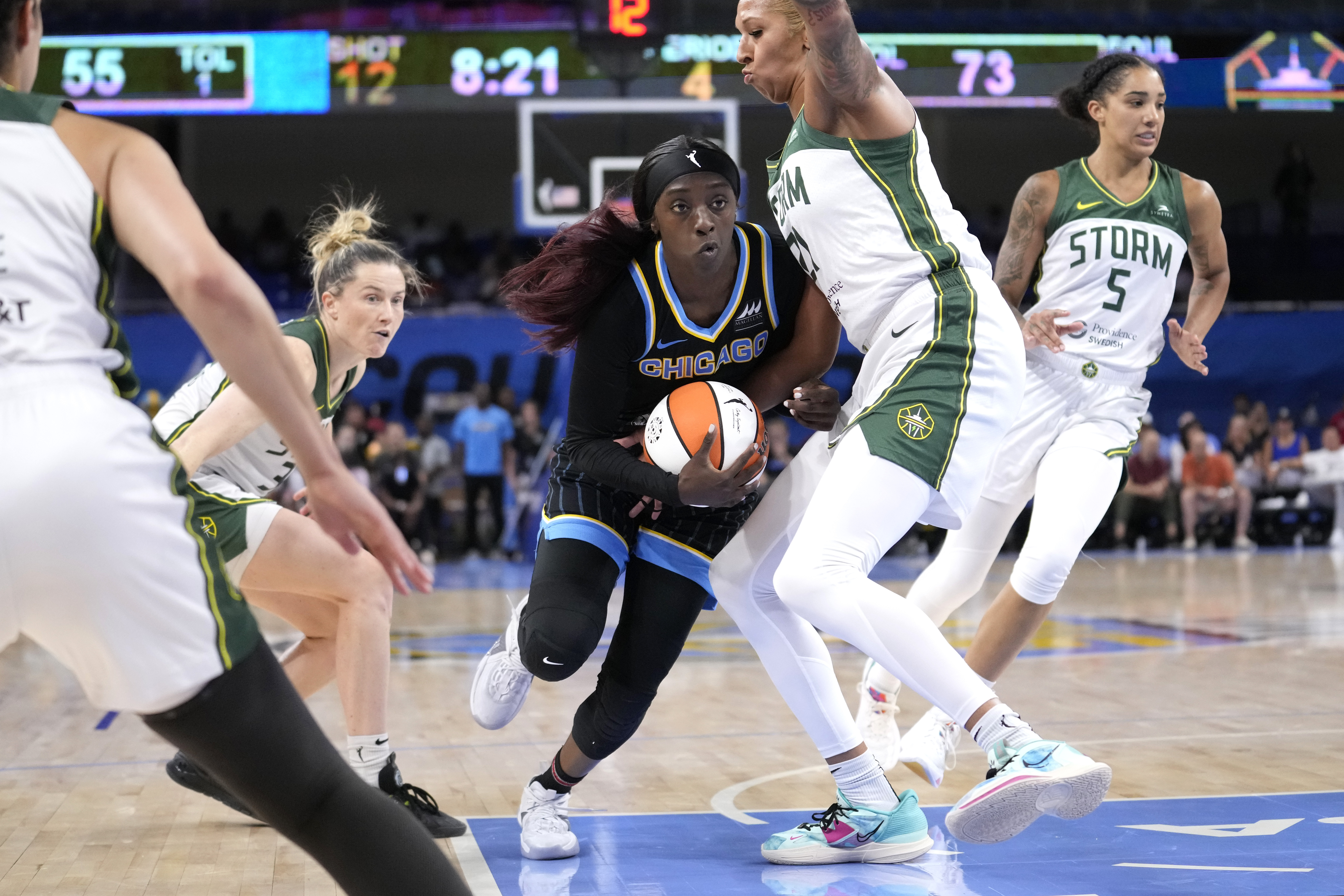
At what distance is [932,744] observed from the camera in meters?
4.16

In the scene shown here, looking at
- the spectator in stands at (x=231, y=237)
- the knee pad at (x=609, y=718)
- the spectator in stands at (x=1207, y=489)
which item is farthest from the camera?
the spectator in stands at (x=231, y=237)

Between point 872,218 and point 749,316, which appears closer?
point 872,218

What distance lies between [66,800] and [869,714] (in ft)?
8.80

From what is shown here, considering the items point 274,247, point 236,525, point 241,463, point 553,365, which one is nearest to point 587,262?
point 236,525

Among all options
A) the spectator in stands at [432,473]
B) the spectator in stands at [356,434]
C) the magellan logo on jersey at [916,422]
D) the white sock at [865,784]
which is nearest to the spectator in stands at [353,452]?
the spectator in stands at [356,434]

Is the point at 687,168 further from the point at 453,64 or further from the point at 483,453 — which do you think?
the point at 483,453

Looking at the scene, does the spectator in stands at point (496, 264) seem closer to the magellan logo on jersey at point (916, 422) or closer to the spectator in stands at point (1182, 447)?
the spectator in stands at point (1182, 447)

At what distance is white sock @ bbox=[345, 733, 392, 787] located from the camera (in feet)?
12.7

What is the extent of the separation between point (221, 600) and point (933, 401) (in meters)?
1.91

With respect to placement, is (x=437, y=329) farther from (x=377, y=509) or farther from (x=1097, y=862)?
(x=377, y=509)

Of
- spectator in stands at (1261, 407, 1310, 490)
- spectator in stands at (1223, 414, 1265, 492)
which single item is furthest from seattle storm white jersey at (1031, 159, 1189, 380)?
spectator in stands at (1261, 407, 1310, 490)

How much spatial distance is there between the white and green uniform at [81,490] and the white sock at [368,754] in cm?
201

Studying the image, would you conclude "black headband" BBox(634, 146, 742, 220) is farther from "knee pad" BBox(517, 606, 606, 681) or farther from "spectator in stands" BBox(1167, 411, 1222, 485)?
"spectator in stands" BBox(1167, 411, 1222, 485)

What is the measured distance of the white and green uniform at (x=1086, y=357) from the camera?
4.44m
